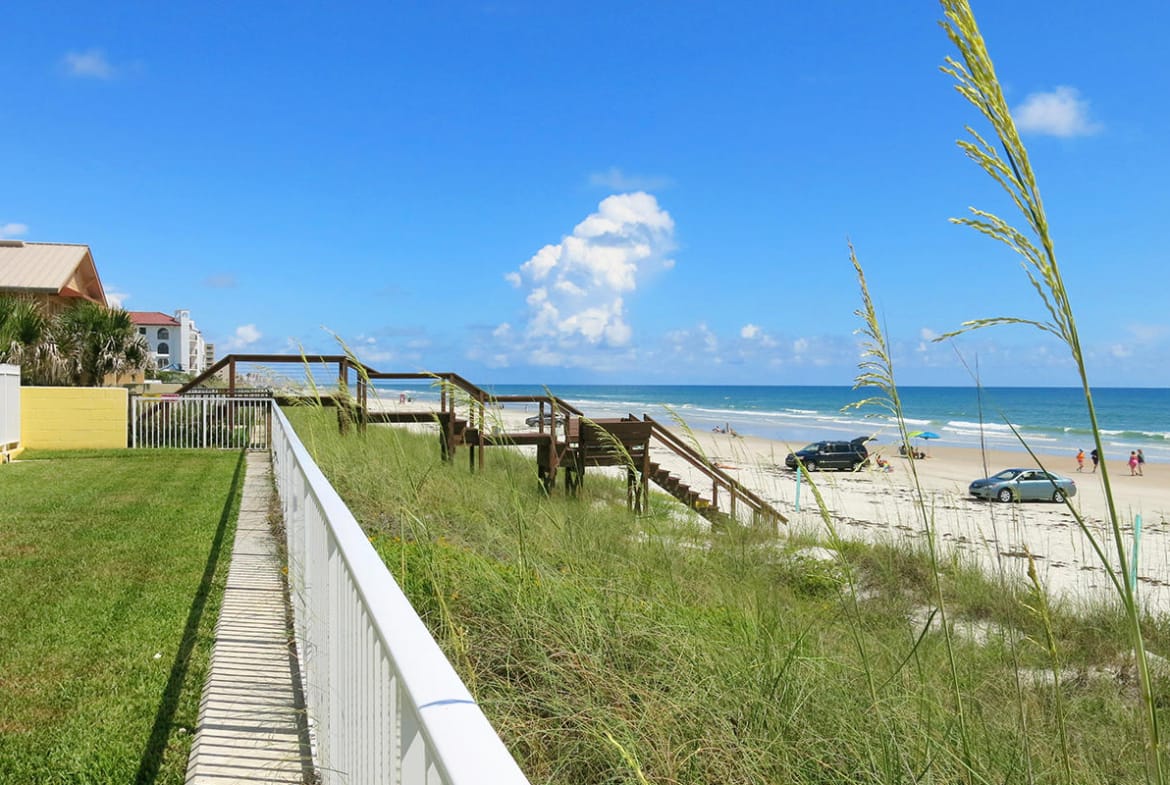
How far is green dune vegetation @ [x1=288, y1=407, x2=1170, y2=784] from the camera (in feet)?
8.68

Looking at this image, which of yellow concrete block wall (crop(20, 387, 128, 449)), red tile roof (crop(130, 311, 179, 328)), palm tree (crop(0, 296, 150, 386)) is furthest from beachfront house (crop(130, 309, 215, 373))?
yellow concrete block wall (crop(20, 387, 128, 449))

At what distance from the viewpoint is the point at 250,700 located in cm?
424

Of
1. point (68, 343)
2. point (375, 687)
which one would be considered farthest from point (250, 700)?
point (68, 343)

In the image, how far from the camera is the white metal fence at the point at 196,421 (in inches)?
731

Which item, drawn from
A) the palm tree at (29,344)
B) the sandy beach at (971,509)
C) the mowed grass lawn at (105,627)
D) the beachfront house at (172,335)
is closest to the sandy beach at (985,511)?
the sandy beach at (971,509)

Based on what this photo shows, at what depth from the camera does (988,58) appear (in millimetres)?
1387

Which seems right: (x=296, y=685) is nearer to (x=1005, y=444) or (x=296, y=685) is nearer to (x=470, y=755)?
(x=470, y=755)

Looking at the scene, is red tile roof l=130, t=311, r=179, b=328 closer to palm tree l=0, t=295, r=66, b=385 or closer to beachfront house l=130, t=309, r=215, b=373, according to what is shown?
beachfront house l=130, t=309, r=215, b=373

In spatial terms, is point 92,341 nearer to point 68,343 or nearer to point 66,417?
point 68,343

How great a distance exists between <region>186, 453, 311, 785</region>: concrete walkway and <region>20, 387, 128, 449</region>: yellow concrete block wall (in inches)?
536

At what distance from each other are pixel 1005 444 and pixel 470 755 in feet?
204

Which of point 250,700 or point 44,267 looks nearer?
point 250,700

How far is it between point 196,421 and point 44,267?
18.3m

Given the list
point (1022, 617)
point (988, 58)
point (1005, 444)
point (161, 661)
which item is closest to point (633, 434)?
point (1022, 617)
